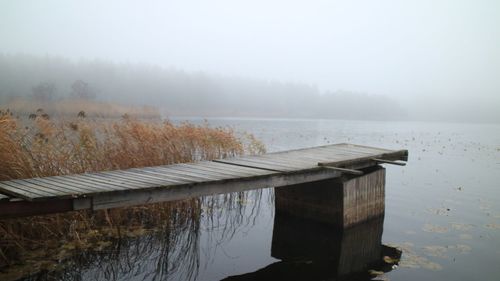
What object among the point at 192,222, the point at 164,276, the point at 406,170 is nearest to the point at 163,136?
the point at 192,222

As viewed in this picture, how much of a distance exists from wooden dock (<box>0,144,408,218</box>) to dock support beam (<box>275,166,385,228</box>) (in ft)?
1.15

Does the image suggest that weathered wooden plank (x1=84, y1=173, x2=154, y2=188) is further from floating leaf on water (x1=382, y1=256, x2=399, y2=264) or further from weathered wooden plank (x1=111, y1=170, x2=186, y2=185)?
floating leaf on water (x1=382, y1=256, x2=399, y2=264)

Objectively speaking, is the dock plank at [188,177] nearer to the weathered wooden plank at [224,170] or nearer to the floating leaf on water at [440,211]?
the weathered wooden plank at [224,170]

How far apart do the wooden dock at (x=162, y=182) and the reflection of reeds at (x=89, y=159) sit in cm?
125

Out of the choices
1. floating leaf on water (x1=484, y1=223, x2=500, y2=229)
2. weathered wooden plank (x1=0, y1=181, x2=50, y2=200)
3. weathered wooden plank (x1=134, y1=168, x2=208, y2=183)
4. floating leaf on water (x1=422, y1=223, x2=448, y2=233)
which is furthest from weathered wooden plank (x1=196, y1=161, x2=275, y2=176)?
floating leaf on water (x1=484, y1=223, x2=500, y2=229)

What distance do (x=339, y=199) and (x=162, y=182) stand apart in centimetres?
401

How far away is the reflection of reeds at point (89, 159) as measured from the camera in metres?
6.36

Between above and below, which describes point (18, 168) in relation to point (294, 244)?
above

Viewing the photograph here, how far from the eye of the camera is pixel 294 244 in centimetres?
779

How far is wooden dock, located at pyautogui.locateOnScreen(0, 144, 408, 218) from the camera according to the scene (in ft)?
14.4

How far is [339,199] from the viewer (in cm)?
811

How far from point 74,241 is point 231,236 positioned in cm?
295

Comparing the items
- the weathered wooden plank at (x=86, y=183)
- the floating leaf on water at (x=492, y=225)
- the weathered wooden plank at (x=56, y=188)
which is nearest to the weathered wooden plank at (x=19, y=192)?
the weathered wooden plank at (x=56, y=188)

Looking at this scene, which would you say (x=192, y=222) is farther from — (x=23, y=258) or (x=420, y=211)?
(x=420, y=211)
